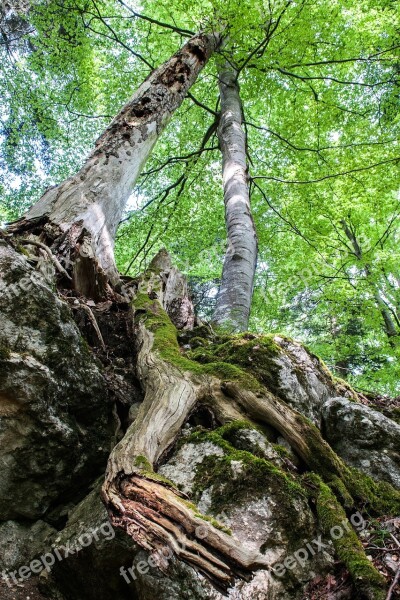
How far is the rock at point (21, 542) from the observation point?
1.91 meters

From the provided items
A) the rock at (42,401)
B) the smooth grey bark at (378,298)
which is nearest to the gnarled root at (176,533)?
the rock at (42,401)

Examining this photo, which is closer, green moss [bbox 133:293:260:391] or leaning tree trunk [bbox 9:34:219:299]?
green moss [bbox 133:293:260:391]

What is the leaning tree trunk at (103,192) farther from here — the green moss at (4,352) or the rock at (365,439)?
the rock at (365,439)

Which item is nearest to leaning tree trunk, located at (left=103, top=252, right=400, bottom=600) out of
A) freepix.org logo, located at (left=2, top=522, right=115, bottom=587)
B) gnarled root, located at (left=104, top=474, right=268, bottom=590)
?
gnarled root, located at (left=104, top=474, right=268, bottom=590)

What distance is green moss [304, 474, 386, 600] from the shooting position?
1.57 meters

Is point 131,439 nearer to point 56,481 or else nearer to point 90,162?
point 56,481

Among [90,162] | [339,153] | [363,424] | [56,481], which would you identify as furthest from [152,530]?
[339,153]

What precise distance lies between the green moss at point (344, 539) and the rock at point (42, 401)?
128 cm

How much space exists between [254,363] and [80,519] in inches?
62.5

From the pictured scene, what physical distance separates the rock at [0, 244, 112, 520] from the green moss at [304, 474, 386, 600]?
50.2 inches

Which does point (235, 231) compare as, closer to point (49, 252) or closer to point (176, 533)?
point (49, 252)

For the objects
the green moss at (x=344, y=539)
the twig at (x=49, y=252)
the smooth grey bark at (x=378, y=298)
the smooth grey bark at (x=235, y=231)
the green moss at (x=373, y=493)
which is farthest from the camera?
the smooth grey bark at (x=378, y=298)

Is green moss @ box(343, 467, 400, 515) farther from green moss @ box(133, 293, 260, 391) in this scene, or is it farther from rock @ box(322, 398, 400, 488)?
green moss @ box(133, 293, 260, 391)

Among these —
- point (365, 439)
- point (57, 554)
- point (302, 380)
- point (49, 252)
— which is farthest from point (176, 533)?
point (49, 252)
